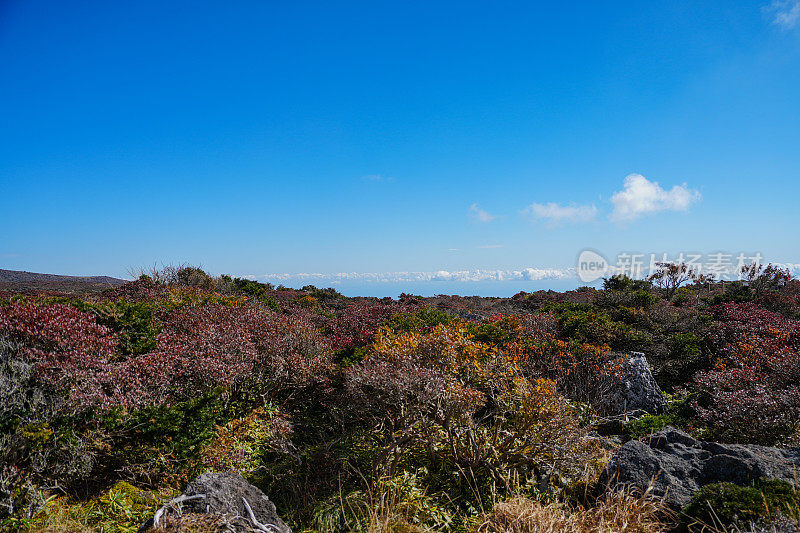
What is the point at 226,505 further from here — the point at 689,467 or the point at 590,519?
the point at 689,467

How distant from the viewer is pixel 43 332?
4.16 metres

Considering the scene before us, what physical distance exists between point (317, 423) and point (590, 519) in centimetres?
376

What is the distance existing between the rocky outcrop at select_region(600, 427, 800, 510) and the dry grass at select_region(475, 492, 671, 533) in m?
0.18

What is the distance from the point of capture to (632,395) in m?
6.30

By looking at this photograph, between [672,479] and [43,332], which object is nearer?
[672,479]

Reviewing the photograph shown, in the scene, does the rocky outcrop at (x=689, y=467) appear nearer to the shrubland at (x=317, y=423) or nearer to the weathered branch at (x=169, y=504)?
the shrubland at (x=317, y=423)

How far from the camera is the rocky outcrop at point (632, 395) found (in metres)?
6.25

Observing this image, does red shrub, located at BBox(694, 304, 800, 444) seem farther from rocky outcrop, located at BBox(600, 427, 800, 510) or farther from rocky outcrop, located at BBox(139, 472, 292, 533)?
rocky outcrop, located at BBox(139, 472, 292, 533)

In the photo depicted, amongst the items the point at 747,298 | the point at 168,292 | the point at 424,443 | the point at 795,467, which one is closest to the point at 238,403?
the point at 424,443

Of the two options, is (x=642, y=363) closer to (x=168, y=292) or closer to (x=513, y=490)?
(x=513, y=490)

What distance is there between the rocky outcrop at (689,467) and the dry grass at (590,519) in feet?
0.58

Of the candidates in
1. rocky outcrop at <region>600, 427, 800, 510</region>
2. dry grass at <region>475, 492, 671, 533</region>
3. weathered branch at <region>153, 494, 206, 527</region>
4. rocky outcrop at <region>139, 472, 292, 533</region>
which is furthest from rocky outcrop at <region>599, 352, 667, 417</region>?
weathered branch at <region>153, 494, 206, 527</region>

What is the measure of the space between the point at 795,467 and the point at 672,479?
3.35ft

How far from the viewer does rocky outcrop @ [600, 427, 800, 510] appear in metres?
3.39
